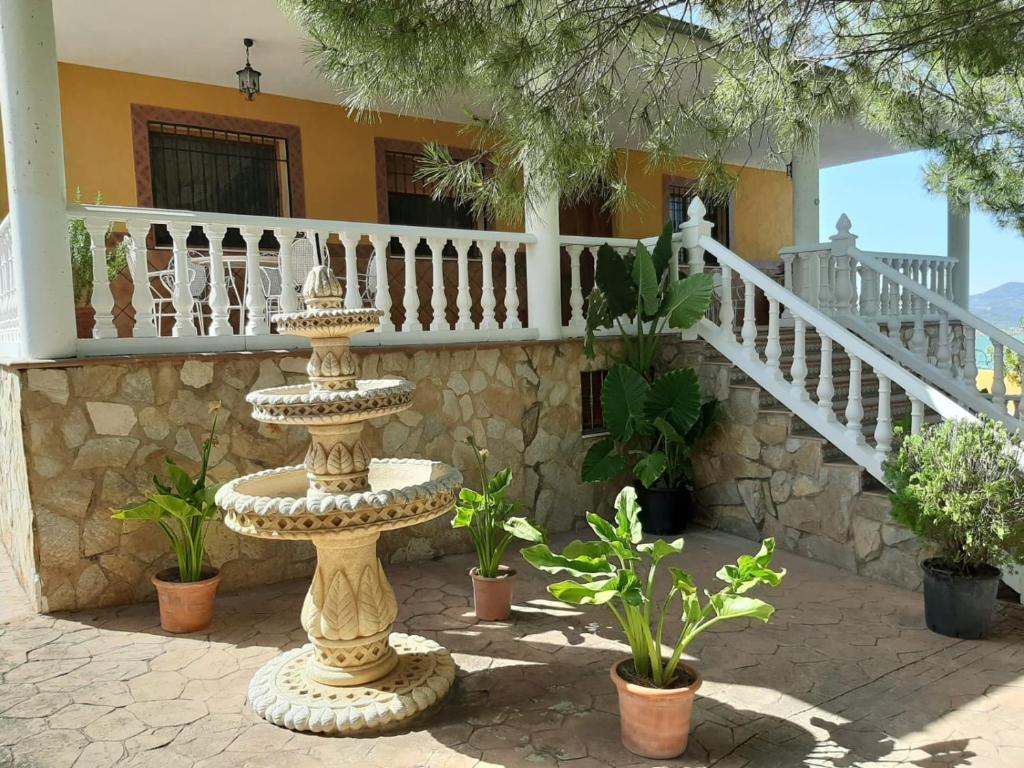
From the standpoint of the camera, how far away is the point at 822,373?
5.50 metres

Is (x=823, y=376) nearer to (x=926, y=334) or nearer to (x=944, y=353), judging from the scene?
(x=944, y=353)

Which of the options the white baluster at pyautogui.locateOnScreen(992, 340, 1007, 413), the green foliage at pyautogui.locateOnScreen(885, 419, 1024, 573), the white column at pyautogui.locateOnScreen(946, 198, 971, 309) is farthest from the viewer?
the white column at pyautogui.locateOnScreen(946, 198, 971, 309)

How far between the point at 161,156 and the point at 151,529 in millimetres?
4528

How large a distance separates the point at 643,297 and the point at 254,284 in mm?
3081

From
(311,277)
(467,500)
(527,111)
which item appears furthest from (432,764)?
(527,111)

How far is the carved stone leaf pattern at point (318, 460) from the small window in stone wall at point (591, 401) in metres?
3.68

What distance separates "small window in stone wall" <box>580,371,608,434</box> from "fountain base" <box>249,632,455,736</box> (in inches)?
137

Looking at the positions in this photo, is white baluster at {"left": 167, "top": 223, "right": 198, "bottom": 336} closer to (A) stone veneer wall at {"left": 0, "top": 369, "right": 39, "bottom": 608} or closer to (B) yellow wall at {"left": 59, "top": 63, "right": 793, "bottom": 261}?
(A) stone veneer wall at {"left": 0, "top": 369, "right": 39, "bottom": 608}

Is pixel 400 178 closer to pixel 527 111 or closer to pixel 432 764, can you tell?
pixel 527 111

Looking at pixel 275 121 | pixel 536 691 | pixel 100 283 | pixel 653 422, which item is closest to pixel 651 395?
pixel 653 422

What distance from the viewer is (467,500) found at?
14.1 feet

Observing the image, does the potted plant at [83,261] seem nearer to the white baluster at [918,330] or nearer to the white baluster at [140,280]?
the white baluster at [140,280]

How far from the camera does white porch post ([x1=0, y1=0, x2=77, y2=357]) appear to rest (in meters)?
4.15

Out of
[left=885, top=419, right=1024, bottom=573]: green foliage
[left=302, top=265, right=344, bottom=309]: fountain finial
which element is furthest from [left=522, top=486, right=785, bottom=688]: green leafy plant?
[left=885, top=419, right=1024, bottom=573]: green foliage
